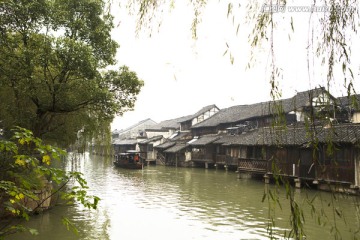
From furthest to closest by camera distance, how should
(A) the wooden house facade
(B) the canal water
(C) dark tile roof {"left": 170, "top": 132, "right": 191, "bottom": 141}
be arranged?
(C) dark tile roof {"left": 170, "top": 132, "right": 191, "bottom": 141} → (A) the wooden house facade → (B) the canal water

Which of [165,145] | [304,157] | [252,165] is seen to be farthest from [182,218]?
[165,145]

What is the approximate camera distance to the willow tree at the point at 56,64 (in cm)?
964

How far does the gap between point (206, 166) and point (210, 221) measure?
23.1 metres

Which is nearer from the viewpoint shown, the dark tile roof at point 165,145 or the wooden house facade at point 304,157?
the wooden house facade at point 304,157

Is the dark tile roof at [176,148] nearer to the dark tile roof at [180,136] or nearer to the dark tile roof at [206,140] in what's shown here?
the dark tile roof at [206,140]

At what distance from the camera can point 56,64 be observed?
1041 centimetres

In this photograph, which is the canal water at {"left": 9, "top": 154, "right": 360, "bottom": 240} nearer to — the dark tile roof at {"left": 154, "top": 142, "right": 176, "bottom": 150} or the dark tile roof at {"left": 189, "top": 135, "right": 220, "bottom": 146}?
the dark tile roof at {"left": 189, "top": 135, "right": 220, "bottom": 146}

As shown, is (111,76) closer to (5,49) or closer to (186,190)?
(5,49)

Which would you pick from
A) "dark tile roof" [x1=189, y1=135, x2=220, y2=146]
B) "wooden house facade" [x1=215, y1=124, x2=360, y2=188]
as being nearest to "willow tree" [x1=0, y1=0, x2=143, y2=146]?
"wooden house facade" [x1=215, y1=124, x2=360, y2=188]

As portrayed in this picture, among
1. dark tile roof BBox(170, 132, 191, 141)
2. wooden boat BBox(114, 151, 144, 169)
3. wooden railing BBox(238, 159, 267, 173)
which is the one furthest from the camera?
dark tile roof BBox(170, 132, 191, 141)

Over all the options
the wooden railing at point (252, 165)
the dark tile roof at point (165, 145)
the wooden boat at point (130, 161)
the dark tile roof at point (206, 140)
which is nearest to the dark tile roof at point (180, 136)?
the dark tile roof at point (165, 145)

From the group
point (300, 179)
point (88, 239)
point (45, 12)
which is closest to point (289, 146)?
point (300, 179)

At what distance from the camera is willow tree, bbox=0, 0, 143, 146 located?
9.64m

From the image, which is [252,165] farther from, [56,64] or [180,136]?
[180,136]
